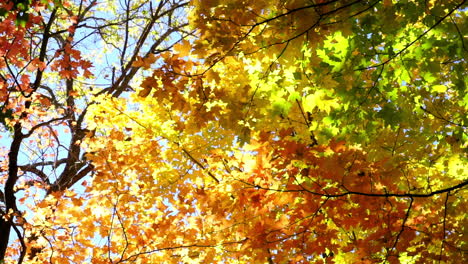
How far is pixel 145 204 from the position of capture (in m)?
5.80

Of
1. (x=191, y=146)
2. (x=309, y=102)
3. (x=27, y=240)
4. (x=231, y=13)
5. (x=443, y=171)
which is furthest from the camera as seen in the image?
(x=27, y=240)

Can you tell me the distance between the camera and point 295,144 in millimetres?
3418

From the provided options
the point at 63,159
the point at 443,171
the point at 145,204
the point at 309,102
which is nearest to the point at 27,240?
the point at 145,204

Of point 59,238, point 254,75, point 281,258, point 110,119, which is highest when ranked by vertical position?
point 110,119

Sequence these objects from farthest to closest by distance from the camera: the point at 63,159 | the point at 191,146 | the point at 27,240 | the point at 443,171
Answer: the point at 63,159, the point at 27,240, the point at 191,146, the point at 443,171

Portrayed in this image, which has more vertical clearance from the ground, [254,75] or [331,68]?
[254,75]

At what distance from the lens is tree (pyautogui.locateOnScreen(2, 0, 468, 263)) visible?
3041 millimetres

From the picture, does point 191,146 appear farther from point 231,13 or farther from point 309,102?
point 231,13

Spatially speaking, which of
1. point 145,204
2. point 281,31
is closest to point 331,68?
point 281,31

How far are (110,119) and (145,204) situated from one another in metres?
1.54

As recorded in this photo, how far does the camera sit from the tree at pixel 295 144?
3.04 m

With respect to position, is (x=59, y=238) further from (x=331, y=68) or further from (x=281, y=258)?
(x=331, y=68)

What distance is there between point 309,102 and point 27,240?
5.86 m

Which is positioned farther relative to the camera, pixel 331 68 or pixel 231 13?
pixel 331 68
